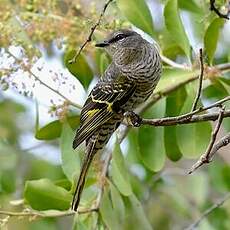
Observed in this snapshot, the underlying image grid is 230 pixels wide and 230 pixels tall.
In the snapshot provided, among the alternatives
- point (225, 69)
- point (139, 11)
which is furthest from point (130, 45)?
point (225, 69)

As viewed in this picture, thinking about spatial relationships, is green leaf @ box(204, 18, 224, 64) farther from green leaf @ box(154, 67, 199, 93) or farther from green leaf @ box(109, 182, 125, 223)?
green leaf @ box(109, 182, 125, 223)

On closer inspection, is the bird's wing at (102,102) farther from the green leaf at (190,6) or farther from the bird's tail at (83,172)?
the green leaf at (190,6)

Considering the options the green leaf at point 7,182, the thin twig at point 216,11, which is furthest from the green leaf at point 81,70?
the thin twig at point 216,11

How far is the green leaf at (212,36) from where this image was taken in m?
2.63

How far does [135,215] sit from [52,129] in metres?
0.66

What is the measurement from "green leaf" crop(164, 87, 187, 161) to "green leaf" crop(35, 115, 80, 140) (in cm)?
29

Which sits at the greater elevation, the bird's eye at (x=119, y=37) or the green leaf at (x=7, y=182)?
the bird's eye at (x=119, y=37)

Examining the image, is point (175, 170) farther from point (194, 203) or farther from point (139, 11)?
point (139, 11)

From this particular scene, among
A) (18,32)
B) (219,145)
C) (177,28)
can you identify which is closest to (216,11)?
(219,145)

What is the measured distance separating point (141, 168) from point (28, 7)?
116 cm

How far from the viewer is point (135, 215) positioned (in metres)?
3.31

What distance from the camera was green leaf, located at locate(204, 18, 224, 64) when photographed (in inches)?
104

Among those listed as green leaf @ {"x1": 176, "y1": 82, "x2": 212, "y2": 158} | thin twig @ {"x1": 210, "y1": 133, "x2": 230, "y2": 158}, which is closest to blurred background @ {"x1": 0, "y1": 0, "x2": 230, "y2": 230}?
green leaf @ {"x1": 176, "y1": 82, "x2": 212, "y2": 158}

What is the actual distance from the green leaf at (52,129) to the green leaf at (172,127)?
290 mm
